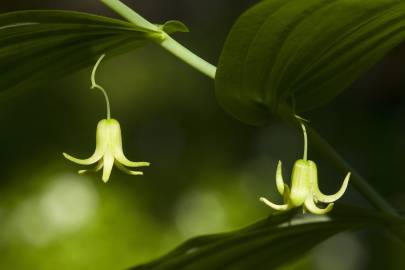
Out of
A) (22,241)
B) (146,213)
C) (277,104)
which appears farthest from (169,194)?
(277,104)

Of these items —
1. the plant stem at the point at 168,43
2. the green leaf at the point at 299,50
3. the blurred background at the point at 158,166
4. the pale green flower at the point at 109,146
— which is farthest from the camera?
the blurred background at the point at 158,166

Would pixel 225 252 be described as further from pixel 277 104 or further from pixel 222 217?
pixel 222 217

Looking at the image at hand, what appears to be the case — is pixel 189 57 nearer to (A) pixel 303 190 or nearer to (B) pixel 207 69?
(B) pixel 207 69

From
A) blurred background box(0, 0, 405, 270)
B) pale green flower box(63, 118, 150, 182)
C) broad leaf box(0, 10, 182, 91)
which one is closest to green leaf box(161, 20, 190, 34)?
broad leaf box(0, 10, 182, 91)

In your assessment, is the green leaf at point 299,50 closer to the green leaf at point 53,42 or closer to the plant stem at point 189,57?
the plant stem at point 189,57

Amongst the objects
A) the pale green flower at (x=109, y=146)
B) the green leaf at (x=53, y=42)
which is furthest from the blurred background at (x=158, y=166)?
the green leaf at (x=53, y=42)

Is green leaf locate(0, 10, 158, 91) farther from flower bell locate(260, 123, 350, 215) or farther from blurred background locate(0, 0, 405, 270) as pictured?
blurred background locate(0, 0, 405, 270)
